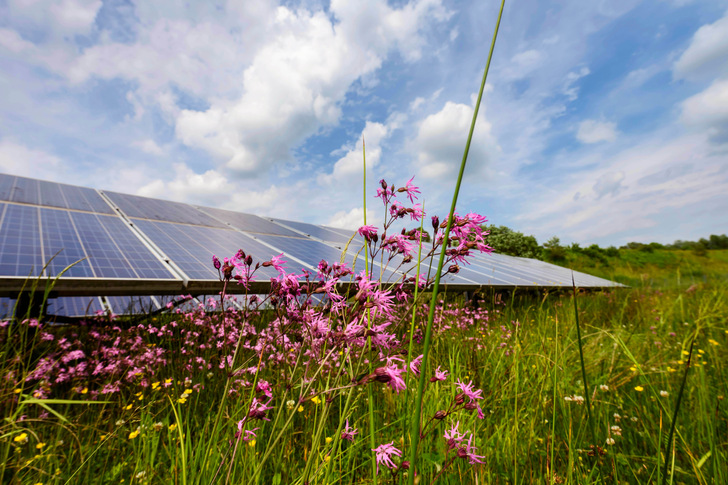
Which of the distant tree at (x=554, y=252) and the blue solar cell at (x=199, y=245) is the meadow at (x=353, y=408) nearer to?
the blue solar cell at (x=199, y=245)

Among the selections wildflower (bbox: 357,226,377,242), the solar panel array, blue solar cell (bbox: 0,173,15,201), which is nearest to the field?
wildflower (bbox: 357,226,377,242)

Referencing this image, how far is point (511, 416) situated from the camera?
231cm

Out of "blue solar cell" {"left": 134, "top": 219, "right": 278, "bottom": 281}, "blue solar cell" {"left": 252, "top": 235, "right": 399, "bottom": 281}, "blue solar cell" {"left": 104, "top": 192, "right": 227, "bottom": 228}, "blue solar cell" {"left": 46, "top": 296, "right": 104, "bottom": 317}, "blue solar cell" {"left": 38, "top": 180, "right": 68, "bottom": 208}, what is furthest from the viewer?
"blue solar cell" {"left": 104, "top": 192, "right": 227, "bottom": 228}

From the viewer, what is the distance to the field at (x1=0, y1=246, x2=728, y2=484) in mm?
1275

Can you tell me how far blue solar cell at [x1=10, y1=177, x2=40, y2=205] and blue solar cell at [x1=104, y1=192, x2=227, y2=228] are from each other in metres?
1.45

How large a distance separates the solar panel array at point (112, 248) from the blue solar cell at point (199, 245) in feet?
0.05

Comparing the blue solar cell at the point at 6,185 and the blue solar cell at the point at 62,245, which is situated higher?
the blue solar cell at the point at 6,185

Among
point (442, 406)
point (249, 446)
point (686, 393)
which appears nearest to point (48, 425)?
point (249, 446)

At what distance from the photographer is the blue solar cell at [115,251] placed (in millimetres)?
3705

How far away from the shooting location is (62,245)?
430 cm

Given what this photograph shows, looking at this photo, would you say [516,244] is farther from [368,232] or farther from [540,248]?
[368,232]

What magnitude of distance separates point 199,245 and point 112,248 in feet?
4.44

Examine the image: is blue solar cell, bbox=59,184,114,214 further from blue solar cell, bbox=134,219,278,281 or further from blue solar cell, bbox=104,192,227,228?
blue solar cell, bbox=134,219,278,281

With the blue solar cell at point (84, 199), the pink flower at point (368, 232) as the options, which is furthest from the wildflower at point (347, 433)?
the blue solar cell at point (84, 199)
